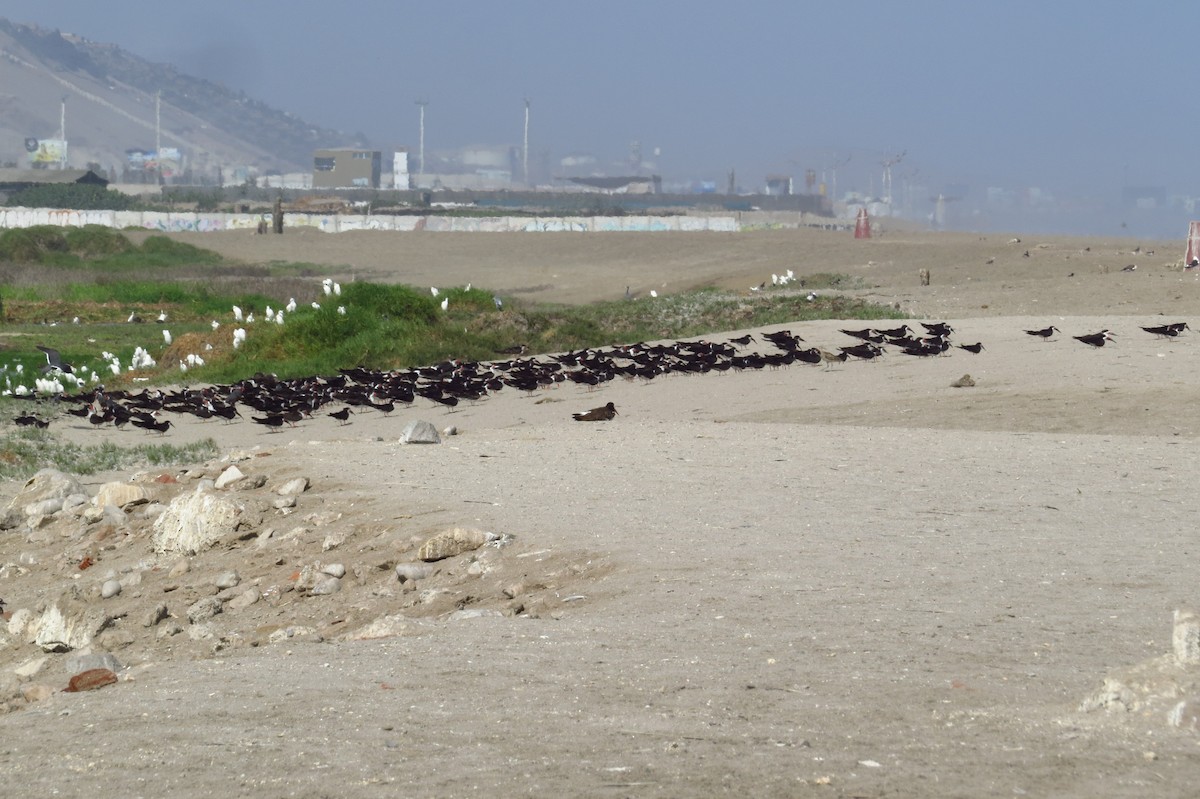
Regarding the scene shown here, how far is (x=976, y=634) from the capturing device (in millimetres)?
5238

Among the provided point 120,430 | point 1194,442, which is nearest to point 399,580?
point 1194,442

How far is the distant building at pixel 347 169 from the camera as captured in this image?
615ft

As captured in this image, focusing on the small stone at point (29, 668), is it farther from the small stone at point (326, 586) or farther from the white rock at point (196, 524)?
the white rock at point (196, 524)

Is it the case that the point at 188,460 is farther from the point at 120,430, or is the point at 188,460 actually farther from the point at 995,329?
the point at 995,329

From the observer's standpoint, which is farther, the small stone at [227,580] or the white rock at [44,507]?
the white rock at [44,507]

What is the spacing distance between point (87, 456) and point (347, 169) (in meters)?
183

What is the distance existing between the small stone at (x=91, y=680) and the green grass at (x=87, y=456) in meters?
7.03

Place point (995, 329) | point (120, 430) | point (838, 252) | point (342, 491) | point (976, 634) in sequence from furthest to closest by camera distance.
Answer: point (838, 252) → point (995, 329) → point (120, 430) → point (342, 491) → point (976, 634)

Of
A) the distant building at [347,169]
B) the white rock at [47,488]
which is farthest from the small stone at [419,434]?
the distant building at [347,169]

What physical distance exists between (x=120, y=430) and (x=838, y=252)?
3001 centimetres

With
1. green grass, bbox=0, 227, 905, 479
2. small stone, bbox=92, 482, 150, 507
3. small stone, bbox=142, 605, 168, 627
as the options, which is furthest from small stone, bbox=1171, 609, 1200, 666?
green grass, bbox=0, 227, 905, 479

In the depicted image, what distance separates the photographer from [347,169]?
627ft

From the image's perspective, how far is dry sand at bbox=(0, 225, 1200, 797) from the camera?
3.93 meters

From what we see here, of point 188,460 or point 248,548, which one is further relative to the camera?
point 188,460
